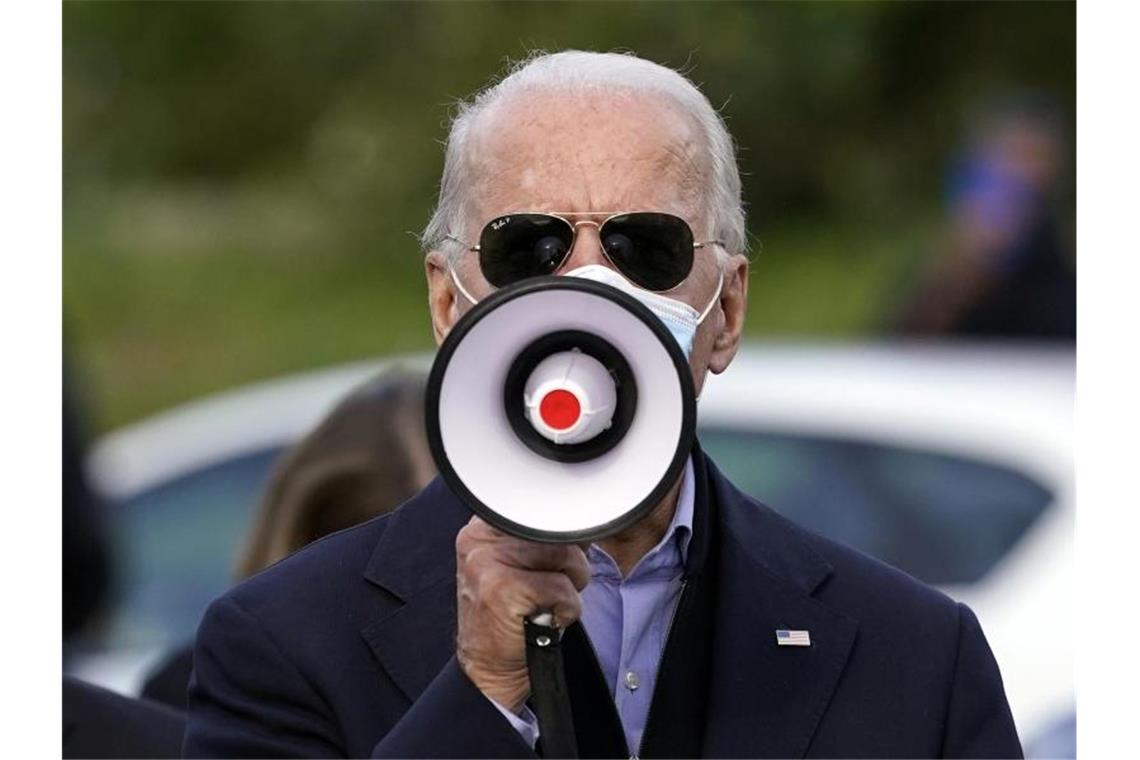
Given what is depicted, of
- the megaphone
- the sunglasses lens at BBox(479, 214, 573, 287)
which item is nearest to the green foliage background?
the sunglasses lens at BBox(479, 214, 573, 287)

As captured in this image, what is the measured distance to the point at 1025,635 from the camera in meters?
5.43

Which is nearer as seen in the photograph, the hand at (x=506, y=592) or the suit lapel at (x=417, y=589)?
the hand at (x=506, y=592)

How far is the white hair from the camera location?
255cm

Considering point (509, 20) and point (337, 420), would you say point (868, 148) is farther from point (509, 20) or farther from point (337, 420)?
point (337, 420)

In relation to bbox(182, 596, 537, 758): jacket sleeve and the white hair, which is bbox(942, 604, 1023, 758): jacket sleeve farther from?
bbox(182, 596, 537, 758): jacket sleeve

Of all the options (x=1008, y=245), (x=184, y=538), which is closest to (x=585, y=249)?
(x=184, y=538)

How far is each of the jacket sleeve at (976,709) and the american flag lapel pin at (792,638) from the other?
0.20m

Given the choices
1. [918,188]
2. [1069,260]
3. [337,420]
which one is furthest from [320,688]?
[918,188]

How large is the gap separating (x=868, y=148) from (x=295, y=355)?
3.48 metres

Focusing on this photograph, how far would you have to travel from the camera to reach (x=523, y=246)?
242 centimetres

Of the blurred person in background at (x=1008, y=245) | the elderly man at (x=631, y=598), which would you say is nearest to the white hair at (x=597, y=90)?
the elderly man at (x=631, y=598)

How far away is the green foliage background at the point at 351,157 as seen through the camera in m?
9.91

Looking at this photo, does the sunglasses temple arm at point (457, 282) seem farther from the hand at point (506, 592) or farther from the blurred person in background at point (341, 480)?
the blurred person in background at point (341, 480)

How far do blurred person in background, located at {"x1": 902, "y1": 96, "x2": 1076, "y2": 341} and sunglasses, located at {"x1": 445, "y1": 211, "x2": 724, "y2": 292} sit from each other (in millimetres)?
5036
